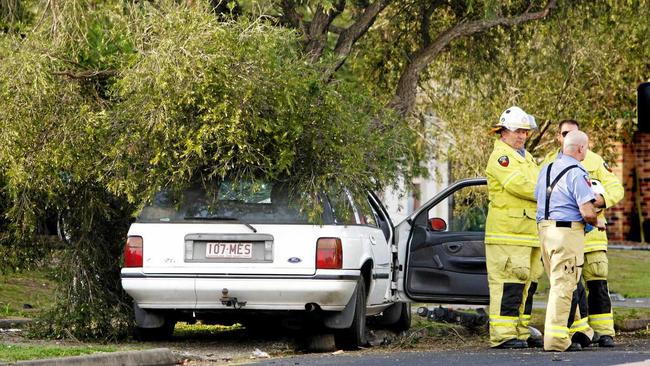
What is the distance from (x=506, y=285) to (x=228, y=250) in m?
2.25

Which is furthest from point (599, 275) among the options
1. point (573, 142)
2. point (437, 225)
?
point (437, 225)

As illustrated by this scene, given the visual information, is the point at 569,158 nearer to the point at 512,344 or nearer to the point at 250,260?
the point at 512,344

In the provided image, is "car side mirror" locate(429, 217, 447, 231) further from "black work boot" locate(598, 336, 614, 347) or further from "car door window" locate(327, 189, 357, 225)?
"black work boot" locate(598, 336, 614, 347)

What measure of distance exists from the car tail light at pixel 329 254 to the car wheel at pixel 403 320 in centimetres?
289

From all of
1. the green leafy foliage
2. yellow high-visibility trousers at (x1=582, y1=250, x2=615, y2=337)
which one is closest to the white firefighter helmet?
the green leafy foliage

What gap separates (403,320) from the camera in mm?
14188

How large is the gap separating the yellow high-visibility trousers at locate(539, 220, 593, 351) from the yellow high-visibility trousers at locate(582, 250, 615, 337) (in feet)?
1.72

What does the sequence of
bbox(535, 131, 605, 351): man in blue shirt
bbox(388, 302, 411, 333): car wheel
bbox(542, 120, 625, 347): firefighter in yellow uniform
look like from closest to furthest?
bbox(535, 131, 605, 351): man in blue shirt → bbox(542, 120, 625, 347): firefighter in yellow uniform → bbox(388, 302, 411, 333): car wheel

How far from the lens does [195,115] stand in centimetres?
1127

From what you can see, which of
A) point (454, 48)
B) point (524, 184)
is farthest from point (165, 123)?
point (454, 48)

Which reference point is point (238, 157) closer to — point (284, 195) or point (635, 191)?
point (284, 195)

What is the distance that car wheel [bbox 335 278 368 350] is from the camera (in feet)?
38.4

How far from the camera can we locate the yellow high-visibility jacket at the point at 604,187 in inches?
468

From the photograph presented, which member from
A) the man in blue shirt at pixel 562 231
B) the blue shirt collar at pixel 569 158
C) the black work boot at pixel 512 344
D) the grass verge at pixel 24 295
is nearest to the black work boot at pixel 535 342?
the black work boot at pixel 512 344
